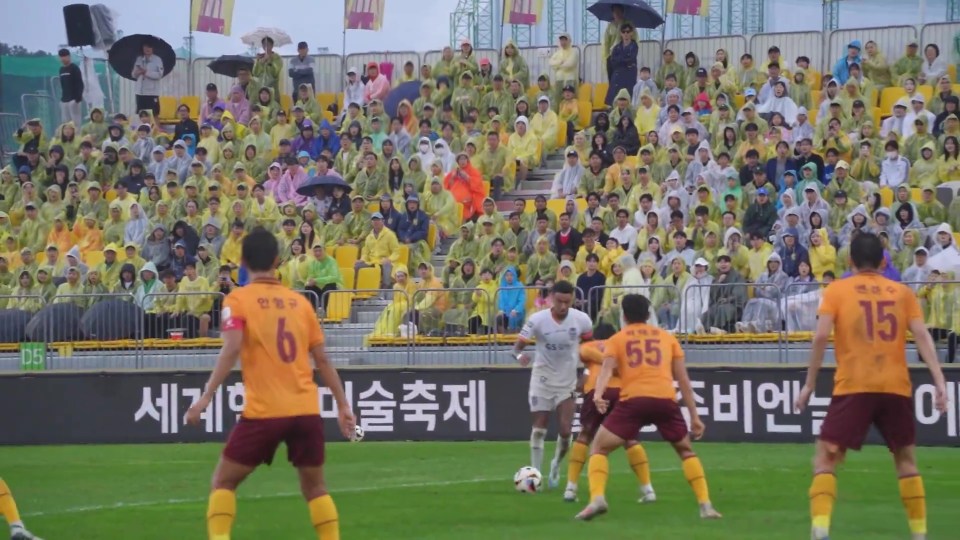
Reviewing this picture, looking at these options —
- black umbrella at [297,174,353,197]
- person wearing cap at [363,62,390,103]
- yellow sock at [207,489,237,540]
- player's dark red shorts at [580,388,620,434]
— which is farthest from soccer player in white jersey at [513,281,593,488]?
person wearing cap at [363,62,390,103]

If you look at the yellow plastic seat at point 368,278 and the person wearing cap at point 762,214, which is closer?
the person wearing cap at point 762,214

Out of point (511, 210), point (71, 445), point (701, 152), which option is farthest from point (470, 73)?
point (71, 445)

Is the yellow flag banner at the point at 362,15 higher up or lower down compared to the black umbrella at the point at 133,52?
higher up

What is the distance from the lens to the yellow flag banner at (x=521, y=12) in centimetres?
3262

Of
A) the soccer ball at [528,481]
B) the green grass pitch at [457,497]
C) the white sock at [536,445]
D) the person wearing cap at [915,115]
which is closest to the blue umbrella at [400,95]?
the person wearing cap at [915,115]

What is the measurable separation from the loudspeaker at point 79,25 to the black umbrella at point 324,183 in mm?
9539

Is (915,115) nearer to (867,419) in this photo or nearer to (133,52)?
(867,419)

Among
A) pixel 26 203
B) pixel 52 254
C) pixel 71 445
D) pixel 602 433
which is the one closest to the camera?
pixel 602 433

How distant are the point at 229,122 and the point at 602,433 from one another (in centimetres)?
1998

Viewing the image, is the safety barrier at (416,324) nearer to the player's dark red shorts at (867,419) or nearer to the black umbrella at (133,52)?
the player's dark red shorts at (867,419)

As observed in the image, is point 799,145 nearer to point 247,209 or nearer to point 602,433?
point 247,209

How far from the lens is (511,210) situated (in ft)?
91.2

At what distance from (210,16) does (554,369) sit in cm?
2160

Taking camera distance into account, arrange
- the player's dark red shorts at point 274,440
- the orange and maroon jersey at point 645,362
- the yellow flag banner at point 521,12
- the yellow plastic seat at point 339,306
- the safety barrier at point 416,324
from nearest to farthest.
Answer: the player's dark red shorts at point 274,440 → the orange and maroon jersey at point 645,362 → the safety barrier at point 416,324 → the yellow plastic seat at point 339,306 → the yellow flag banner at point 521,12
